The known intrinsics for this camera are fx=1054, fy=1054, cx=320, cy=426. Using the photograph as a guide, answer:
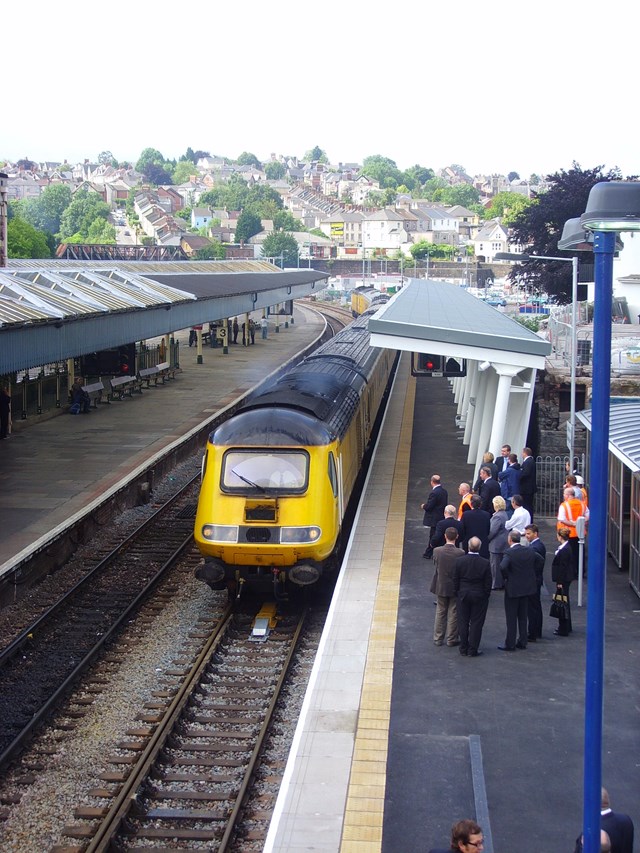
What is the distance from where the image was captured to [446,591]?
1062 cm

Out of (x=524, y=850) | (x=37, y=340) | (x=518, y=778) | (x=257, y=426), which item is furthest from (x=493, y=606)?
(x=37, y=340)

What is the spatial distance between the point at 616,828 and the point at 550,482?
12.6m

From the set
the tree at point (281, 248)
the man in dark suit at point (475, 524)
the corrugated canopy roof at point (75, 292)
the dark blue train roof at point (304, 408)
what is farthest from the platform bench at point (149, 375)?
the tree at point (281, 248)

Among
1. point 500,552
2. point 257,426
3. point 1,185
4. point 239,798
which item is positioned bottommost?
point 239,798

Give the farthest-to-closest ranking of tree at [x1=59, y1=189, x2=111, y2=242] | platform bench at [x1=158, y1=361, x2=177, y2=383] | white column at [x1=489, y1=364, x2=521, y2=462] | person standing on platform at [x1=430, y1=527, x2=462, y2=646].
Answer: tree at [x1=59, y1=189, x2=111, y2=242] → platform bench at [x1=158, y1=361, x2=177, y2=383] → white column at [x1=489, y1=364, x2=521, y2=462] → person standing on platform at [x1=430, y1=527, x2=462, y2=646]

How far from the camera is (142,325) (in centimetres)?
2502

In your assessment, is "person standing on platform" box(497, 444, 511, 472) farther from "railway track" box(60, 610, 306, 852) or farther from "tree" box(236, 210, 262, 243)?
"tree" box(236, 210, 262, 243)

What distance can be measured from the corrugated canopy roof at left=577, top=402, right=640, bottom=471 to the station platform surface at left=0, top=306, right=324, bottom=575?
8097 millimetres

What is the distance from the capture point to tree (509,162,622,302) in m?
41.6

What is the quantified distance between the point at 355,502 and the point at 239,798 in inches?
433

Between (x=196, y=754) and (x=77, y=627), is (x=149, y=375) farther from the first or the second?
(x=196, y=754)

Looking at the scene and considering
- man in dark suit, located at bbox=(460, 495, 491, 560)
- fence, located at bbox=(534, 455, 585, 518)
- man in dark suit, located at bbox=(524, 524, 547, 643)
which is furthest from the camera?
fence, located at bbox=(534, 455, 585, 518)

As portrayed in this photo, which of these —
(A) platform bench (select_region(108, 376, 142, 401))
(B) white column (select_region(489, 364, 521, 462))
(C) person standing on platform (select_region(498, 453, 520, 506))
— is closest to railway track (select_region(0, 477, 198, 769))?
(C) person standing on platform (select_region(498, 453, 520, 506))

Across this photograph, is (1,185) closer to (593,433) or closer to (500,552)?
(500,552)
